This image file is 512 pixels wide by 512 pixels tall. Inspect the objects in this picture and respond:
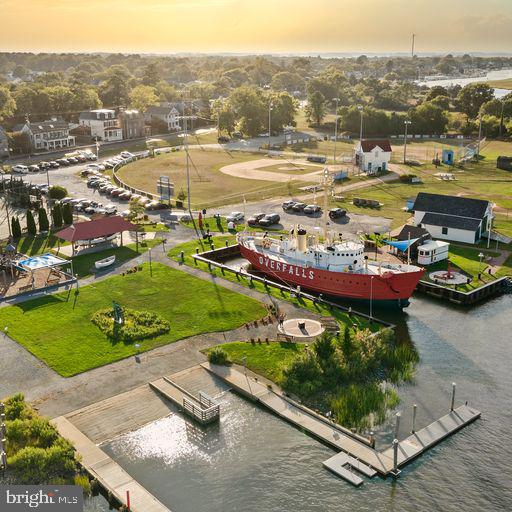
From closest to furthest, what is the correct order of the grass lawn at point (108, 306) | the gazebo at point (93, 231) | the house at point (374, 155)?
the grass lawn at point (108, 306)
the gazebo at point (93, 231)
the house at point (374, 155)

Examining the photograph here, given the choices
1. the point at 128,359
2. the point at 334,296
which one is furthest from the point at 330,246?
the point at 128,359

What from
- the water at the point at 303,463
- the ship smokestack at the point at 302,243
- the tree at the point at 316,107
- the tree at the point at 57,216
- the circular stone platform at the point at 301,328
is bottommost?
the water at the point at 303,463

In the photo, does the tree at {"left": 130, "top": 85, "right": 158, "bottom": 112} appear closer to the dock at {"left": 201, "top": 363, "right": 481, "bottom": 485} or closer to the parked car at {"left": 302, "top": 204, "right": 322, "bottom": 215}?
the parked car at {"left": 302, "top": 204, "right": 322, "bottom": 215}

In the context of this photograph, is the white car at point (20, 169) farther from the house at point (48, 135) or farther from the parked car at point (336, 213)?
the parked car at point (336, 213)

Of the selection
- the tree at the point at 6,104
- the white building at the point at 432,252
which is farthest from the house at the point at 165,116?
the white building at the point at 432,252

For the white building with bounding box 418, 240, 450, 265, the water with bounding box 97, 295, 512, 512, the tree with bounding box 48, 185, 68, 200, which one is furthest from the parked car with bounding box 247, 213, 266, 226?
the water with bounding box 97, 295, 512, 512

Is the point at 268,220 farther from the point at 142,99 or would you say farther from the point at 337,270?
the point at 142,99

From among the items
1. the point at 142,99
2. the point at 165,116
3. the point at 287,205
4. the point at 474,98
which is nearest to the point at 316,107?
the point at 165,116
